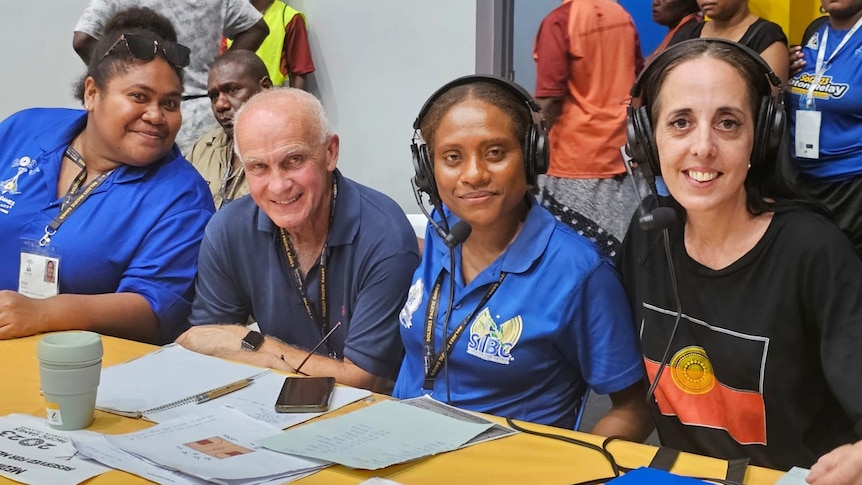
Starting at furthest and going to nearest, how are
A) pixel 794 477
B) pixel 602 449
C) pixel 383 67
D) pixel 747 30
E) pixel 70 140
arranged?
pixel 383 67 → pixel 747 30 → pixel 70 140 → pixel 602 449 → pixel 794 477

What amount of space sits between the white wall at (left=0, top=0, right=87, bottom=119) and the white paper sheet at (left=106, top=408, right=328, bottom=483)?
13.8ft

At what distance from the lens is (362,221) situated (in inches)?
86.6

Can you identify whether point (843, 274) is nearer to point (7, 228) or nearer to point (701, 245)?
point (701, 245)

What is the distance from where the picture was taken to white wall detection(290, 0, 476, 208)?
4.70m

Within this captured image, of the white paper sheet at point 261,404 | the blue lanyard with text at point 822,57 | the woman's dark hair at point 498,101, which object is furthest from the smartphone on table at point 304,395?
the blue lanyard with text at point 822,57

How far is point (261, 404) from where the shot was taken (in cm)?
161

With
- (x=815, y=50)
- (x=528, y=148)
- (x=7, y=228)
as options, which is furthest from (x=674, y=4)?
(x=7, y=228)

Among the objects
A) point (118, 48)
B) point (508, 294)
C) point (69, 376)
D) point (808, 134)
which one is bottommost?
point (69, 376)

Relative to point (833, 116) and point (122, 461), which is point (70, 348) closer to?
point (122, 461)

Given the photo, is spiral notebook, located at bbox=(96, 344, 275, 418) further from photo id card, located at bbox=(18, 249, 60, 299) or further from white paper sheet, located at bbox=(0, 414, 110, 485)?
photo id card, located at bbox=(18, 249, 60, 299)

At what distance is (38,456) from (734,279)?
48.8 inches

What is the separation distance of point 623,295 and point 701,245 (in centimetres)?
19

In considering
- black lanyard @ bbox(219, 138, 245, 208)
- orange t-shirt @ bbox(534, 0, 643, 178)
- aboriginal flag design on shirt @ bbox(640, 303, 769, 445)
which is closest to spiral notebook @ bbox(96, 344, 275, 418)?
aboriginal flag design on shirt @ bbox(640, 303, 769, 445)

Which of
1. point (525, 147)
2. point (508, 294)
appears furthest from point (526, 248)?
point (525, 147)
